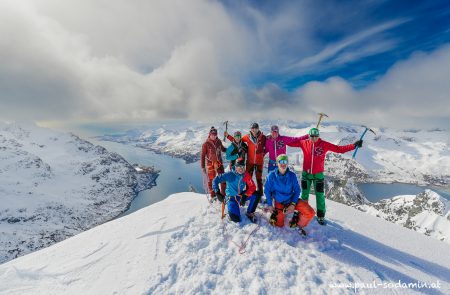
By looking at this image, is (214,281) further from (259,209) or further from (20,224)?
(20,224)

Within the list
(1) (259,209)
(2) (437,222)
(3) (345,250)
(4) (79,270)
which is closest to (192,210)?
(1) (259,209)

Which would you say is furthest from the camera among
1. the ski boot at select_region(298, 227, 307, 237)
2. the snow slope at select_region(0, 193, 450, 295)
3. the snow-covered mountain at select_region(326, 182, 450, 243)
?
the snow-covered mountain at select_region(326, 182, 450, 243)

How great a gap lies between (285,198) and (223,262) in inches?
134

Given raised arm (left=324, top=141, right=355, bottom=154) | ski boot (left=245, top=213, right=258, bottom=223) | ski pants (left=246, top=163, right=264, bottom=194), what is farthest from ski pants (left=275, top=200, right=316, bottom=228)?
raised arm (left=324, top=141, right=355, bottom=154)

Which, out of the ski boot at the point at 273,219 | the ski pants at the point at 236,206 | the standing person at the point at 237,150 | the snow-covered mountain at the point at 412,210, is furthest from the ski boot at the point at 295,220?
the snow-covered mountain at the point at 412,210

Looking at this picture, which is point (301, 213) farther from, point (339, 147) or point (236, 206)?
point (339, 147)

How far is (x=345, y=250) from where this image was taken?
8.30 metres

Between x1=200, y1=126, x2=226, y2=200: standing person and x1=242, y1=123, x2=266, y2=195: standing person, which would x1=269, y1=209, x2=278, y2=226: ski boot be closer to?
x1=242, y1=123, x2=266, y2=195: standing person

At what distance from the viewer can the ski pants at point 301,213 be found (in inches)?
345

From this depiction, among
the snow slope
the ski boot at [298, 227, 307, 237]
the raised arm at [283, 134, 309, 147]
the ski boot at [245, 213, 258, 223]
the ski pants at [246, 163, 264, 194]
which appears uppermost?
the raised arm at [283, 134, 309, 147]

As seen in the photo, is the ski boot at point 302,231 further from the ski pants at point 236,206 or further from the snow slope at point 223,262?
the ski pants at point 236,206

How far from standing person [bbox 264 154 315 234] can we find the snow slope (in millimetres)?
491

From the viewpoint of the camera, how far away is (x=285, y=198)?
9.03m

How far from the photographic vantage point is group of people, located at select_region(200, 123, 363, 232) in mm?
8953
